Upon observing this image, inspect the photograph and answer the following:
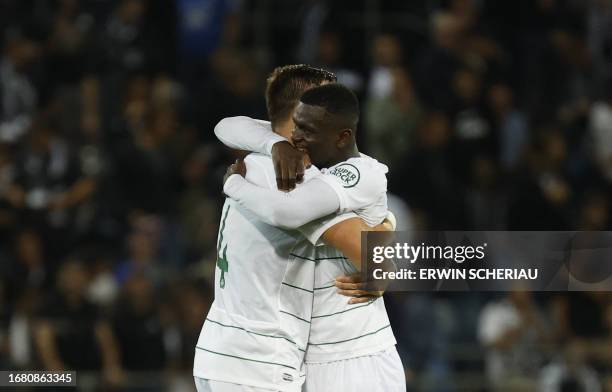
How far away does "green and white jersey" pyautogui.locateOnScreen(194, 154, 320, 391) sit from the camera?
3.63 meters

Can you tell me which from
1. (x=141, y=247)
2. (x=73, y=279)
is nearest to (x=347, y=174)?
(x=73, y=279)

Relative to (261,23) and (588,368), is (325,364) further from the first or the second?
(261,23)

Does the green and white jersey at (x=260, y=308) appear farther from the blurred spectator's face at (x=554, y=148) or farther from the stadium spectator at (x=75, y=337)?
the blurred spectator's face at (x=554, y=148)

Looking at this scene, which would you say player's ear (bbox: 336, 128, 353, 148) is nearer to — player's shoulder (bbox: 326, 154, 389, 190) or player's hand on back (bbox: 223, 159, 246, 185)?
player's shoulder (bbox: 326, 154, 389, 190)

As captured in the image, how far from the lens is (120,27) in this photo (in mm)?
10070

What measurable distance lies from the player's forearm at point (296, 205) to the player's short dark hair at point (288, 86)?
0.35 meters

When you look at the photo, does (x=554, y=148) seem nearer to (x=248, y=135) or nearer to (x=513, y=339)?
(x=513, y=339)

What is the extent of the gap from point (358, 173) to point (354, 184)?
1.9 inches

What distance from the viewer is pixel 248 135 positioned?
154 inches

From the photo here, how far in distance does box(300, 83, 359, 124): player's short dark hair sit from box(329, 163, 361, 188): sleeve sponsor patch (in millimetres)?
156

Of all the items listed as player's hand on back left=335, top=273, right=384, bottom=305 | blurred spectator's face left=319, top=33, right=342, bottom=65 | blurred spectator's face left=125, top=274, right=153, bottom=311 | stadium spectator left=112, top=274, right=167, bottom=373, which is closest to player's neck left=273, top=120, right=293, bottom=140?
player's hand on back left=335, top=273, right=384, bottom=305

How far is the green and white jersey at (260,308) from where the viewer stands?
11.9 feet

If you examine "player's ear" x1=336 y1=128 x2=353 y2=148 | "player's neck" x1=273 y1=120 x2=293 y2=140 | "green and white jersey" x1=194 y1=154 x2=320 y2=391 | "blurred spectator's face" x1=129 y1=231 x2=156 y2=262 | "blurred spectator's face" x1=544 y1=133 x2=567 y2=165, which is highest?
"blurred spectator's face" x1=544 y1=133 x2=567 y2=165

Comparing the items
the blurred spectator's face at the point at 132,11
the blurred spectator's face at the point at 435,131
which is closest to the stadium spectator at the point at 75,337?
the blurred spectator's face at the point at 132,11
